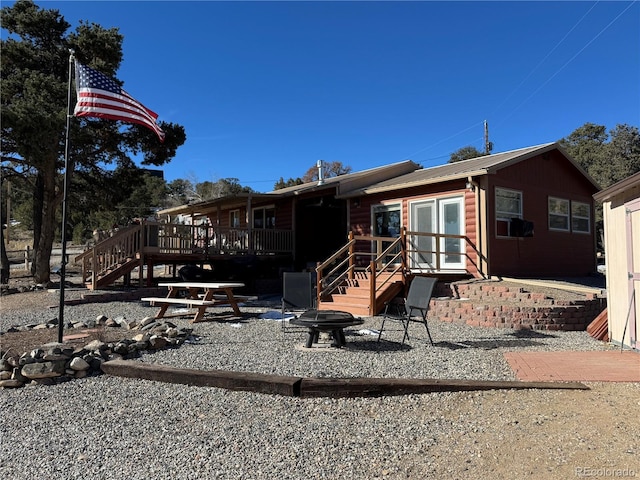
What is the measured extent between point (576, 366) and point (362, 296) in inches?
193

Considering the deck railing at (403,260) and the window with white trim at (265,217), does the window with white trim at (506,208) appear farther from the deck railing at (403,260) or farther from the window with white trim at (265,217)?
the window with white trim at (265,217)

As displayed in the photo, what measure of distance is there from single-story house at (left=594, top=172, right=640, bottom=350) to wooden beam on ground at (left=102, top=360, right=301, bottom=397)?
15.2 feet

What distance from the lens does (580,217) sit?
14305 millimetres

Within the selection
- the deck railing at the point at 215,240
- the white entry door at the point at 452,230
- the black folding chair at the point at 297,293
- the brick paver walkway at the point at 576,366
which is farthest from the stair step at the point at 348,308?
the deck railing at the point at 215,240

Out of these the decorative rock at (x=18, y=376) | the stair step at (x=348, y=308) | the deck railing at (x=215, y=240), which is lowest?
the decorative rock at (x=18, y=376)

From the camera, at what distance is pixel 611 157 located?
3169cm

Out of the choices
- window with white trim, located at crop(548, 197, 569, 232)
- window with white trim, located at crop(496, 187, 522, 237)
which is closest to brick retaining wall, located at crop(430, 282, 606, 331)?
window with white trim, located at crop(496, 187, 522, 237)

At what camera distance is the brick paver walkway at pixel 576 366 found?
15.3 feet

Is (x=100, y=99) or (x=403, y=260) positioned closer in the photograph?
(x=100, y=99)

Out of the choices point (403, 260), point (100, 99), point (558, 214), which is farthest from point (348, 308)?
point (558, 214)

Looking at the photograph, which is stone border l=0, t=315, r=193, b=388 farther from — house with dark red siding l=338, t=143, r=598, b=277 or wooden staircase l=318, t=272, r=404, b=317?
house with dark red siding l=338, t=143, r=598, b=277

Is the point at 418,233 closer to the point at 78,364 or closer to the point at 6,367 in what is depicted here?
the point at 78,364

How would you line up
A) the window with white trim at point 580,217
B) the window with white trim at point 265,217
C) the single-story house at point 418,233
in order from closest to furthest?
1. the single-story house at point 418,233
2. the window with white trim at point 580,217
3. the window with white trim at point 265,217

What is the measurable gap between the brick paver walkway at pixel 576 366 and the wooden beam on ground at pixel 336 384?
0.34m
